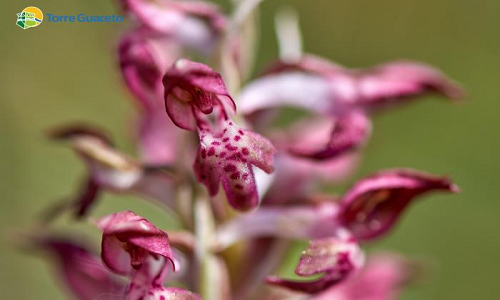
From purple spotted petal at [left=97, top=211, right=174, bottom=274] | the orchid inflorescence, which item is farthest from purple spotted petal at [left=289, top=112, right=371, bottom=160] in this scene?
purple spotted petal at [left=97, top=211, right=174, bottom=274]

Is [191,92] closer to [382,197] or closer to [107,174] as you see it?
[107,174]

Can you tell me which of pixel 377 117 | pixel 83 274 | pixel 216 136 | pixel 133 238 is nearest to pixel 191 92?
pixel 216 136

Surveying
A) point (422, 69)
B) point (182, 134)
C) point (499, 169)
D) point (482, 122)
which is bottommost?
point (182, 134)

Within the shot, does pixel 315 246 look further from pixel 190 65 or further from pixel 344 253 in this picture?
pixel 190 65

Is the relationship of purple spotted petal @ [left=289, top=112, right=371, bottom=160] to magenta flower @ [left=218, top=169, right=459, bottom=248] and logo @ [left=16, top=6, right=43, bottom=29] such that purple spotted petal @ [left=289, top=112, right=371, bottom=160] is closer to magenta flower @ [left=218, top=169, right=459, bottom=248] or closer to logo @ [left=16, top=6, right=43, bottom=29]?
magenta flower @ [left=218, top=169, right=459, bottom=248]

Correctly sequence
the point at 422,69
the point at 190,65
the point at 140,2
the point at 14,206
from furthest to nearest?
the point at 14,206, the point at 422,69, the point at 140,2, the point at 190,65

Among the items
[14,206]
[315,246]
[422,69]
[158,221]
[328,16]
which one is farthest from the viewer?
[328,16]

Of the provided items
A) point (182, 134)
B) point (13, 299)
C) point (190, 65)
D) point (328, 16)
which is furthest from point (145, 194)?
point (328, 16)
